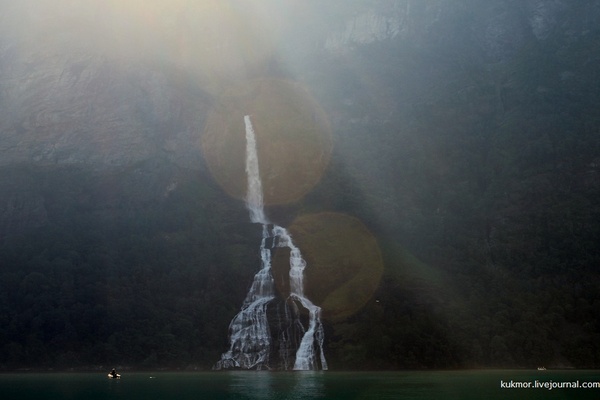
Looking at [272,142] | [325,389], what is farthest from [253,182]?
[325,389]

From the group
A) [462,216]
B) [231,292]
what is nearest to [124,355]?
[231,292]

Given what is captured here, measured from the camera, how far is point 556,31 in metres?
123

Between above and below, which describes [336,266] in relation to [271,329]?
above

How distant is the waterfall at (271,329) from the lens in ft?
233

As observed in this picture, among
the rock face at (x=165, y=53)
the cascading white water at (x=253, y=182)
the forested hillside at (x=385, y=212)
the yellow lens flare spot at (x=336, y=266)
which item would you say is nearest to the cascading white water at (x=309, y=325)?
the yellow lens flare spot at (x=336, y=266)

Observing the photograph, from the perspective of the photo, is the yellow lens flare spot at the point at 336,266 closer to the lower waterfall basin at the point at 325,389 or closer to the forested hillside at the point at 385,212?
the forested hillside at the point at 385,212

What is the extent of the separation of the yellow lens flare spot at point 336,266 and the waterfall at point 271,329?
3.07 ft

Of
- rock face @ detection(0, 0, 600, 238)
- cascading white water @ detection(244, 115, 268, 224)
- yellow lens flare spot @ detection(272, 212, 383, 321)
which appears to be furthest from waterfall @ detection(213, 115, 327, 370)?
rock face @ detection(0, 0, 600, 238)

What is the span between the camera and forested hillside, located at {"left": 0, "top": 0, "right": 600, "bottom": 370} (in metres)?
71.9

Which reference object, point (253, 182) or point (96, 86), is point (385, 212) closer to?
→ point (253, 182)

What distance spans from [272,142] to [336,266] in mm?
35768

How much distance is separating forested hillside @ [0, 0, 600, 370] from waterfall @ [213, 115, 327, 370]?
54.0 inches

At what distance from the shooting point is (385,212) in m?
96.8

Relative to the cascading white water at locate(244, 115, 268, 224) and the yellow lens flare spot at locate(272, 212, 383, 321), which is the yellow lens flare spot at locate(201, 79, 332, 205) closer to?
the cascading white water at locate(244, 115, 268, 224)
